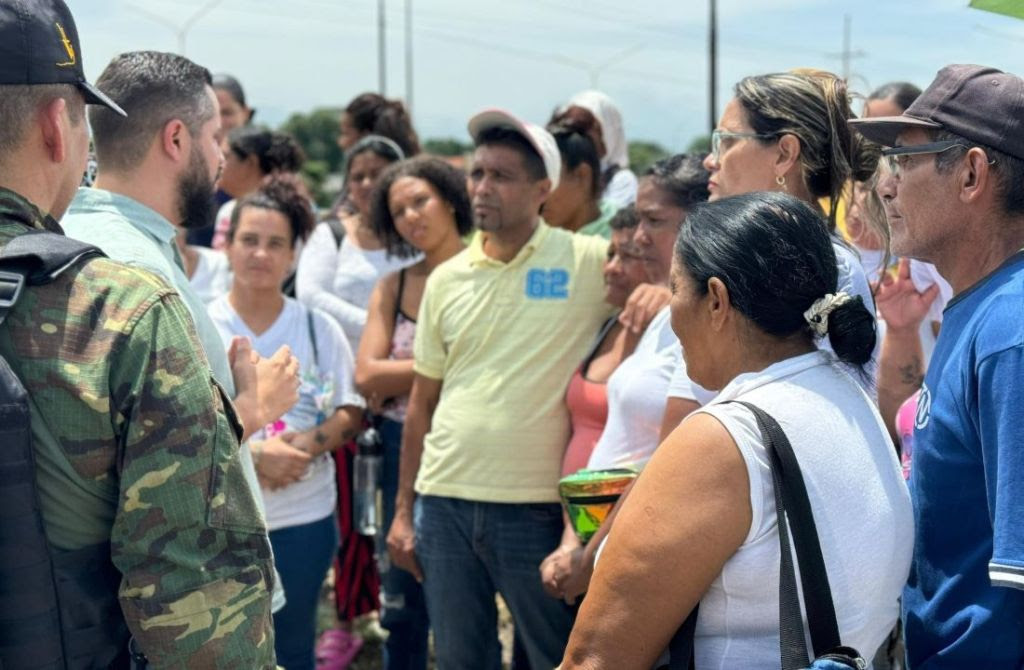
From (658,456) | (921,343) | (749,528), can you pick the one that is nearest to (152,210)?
(658,456)

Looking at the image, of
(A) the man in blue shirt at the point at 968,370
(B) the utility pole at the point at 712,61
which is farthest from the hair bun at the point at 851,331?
(B) the utility pole at the point at 712,61

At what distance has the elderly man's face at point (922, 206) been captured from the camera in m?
2.29

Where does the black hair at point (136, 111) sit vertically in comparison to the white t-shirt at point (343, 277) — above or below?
above

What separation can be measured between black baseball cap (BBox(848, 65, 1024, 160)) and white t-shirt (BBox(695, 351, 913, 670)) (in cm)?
63

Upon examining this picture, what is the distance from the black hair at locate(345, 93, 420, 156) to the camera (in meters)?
6.27

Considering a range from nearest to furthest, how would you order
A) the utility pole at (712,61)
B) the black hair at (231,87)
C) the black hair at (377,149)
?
1. the black hair at (377,149)
2. the black hair at (231,87)
3. the utility pole at (712,61)

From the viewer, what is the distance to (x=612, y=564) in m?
1.96

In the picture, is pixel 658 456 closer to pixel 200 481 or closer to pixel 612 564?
pixel 612 564

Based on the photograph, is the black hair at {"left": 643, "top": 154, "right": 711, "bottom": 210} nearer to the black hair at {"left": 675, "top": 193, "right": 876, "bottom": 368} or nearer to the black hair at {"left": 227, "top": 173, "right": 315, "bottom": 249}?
the black hair at {"left": 675, "top": 193, "right": 876, "bottom": 368}

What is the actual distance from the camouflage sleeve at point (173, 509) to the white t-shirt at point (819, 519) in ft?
2.80

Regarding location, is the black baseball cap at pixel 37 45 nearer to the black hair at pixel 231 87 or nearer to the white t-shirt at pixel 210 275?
the white t-shirt at pixel 210 275

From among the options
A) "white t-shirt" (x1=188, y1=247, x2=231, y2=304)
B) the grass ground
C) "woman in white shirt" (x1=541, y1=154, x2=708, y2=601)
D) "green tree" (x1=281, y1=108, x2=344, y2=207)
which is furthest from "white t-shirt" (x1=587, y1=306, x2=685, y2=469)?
"green tree" (x1=281, y1=108, x2=344, y2=207)

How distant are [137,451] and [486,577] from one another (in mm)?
2272

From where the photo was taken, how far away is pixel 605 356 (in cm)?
371
